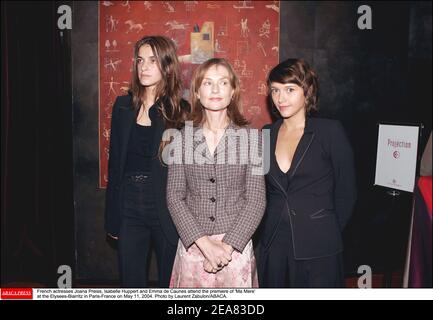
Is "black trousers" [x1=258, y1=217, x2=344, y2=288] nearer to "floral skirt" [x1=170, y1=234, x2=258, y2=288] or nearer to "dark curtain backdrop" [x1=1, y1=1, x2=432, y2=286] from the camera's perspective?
"floral skirt" [x1=170, y1=234, x2=258, y2=288]

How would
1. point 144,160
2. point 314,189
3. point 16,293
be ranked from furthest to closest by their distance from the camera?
point 144,160, point 314,189, point 16,293

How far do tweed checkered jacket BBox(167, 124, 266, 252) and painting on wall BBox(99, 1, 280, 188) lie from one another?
142 cm

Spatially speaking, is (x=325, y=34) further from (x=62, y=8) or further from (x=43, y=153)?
(x=43, y=153)

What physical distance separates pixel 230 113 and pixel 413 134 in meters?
1.38

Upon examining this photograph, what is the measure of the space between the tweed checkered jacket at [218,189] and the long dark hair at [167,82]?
270 millimetres

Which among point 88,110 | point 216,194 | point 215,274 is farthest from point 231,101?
point 88,110

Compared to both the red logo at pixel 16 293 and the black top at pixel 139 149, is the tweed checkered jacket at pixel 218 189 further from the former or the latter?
the red logo at pixel 16 293

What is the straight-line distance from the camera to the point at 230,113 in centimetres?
216

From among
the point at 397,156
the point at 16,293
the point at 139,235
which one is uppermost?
the point at 397,156

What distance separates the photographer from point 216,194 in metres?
2.04

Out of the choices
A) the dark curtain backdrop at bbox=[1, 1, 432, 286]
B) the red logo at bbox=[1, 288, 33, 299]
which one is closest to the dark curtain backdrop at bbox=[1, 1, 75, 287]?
the dark curtain backdrop at bbox=[1, 1, 432, 286]

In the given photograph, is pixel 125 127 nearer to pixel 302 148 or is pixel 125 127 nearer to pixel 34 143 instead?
pixel 302 148

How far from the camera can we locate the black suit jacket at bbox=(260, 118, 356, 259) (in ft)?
6.97

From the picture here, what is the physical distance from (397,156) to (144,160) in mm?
1734
